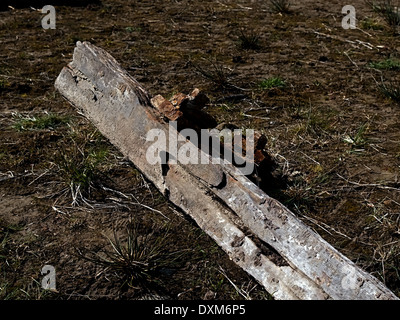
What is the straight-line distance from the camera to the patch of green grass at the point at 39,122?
5.04 metres

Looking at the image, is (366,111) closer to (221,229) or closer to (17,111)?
(221,229)

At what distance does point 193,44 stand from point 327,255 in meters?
4.51

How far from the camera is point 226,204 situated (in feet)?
11.2

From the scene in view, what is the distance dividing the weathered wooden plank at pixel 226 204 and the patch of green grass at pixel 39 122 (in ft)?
2.04

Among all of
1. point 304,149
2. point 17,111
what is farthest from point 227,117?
point 17,111

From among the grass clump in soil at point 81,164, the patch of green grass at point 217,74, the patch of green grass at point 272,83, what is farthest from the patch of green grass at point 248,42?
the grass clump in soil at point 81,164

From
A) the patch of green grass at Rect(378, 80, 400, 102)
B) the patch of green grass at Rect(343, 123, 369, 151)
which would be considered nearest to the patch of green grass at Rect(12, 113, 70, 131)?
the patch of green grass at Rect(343, 123, 369, 151)

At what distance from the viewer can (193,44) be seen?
6992mm

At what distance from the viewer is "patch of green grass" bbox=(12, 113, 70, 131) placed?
5.04 meters

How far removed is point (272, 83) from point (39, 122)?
2.33m

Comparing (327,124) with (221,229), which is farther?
(327,124)

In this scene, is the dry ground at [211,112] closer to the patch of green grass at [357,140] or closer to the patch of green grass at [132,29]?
the patch of green grass at [357,140]
